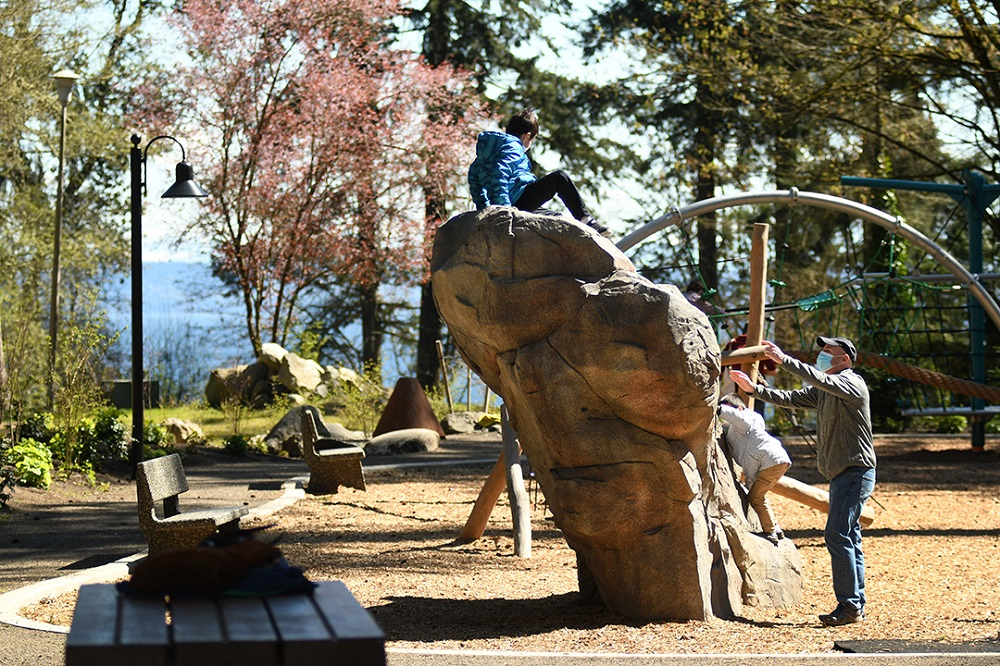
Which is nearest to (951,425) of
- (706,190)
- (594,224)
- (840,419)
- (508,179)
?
(706,190)

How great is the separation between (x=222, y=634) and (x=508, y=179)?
446cm

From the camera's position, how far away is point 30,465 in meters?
11.3

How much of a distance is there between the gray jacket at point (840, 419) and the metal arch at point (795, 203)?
10.3 ft

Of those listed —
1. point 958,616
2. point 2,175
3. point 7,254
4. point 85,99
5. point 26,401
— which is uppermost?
point 85,99

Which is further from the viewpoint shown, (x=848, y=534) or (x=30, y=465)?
(x=30, y=465)

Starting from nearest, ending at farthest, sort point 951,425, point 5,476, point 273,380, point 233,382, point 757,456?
point 757,456, point 5,476, point 951,425, point 273,380, point 233,382

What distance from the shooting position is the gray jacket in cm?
652

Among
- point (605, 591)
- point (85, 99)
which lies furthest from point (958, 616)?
point (85, 99)

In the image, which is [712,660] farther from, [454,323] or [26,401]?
[26,401]

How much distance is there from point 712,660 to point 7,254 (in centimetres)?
1763

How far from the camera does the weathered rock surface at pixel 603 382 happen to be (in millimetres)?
5832

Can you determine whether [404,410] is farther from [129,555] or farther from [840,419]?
[840,419]

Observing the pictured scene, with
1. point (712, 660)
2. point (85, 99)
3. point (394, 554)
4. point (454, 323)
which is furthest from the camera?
point (85, 99)

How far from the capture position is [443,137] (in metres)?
22.5
